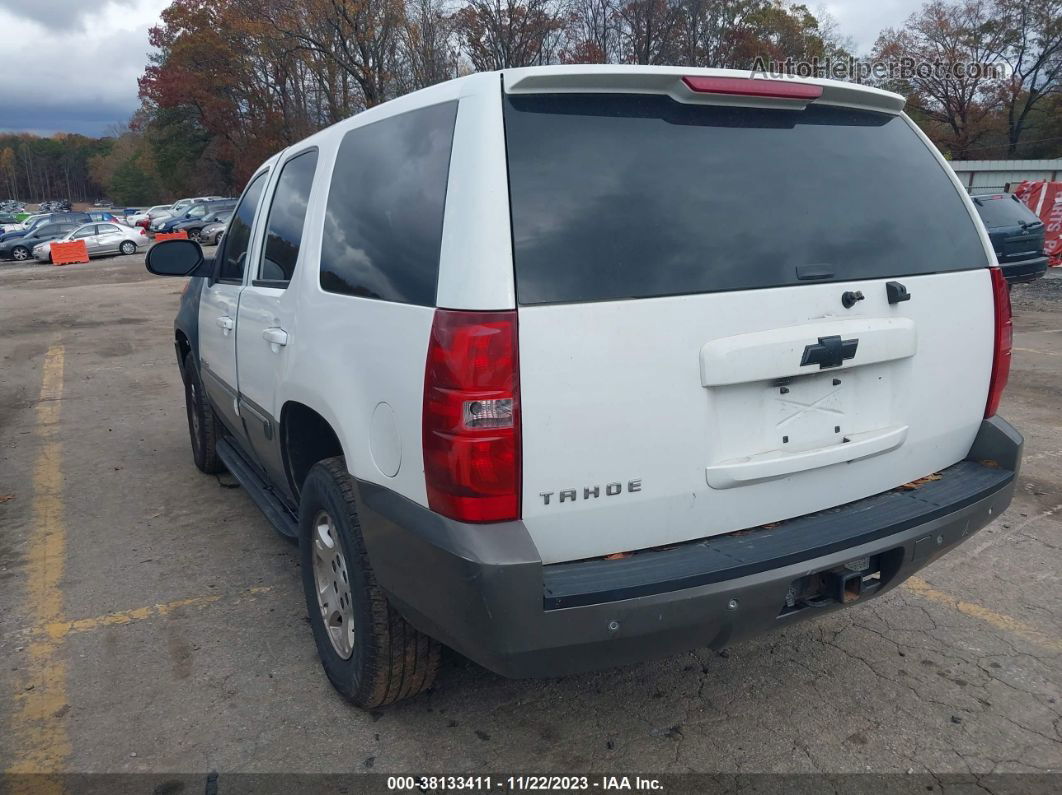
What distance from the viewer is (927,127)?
49.1 metres

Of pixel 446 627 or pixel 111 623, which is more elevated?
pixel 446 627

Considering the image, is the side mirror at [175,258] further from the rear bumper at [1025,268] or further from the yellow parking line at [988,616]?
the rear bumper at [1025,268]

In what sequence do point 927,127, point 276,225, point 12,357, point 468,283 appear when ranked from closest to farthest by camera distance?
point 468,283 → point 276,225 → point 12,357 → point 927,127

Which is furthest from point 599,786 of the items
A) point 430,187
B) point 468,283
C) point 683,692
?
point 430,187

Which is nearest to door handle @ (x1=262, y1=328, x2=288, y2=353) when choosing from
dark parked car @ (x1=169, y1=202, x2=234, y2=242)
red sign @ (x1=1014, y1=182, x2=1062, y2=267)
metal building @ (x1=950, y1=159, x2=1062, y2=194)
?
red sign @ (x1=1014, y1=182, x2=1062, y2=267)

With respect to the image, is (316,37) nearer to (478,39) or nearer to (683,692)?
(478,39)

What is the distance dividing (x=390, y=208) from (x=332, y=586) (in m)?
1.37

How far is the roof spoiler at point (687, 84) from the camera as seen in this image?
2.29m

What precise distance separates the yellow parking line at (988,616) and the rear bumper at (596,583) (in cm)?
116

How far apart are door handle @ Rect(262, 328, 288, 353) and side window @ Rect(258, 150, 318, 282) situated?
0.70 feet

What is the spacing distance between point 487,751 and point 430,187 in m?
1.82

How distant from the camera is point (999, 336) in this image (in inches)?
116

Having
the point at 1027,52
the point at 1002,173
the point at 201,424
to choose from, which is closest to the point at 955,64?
the point at 1027,52

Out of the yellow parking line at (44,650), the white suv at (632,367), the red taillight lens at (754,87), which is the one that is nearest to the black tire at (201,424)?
the yellow parking line at (44,650)
